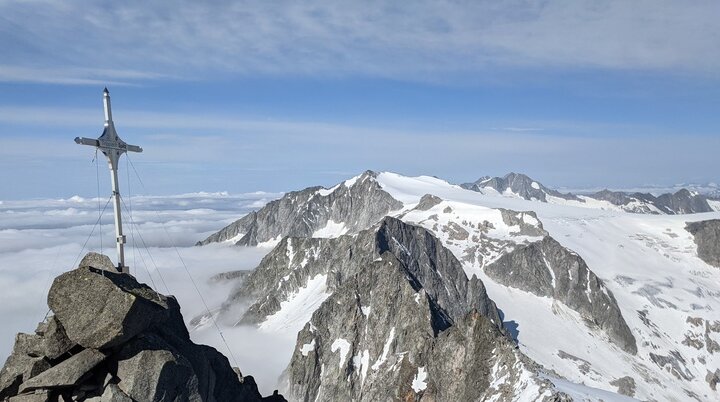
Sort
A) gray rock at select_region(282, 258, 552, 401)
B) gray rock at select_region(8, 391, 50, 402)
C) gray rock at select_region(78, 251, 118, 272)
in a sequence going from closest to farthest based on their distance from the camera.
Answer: gray rock at select_region(8, 391, 50, 402) → gray rock at select_region(78, 251, 118, 272) → gray rock at select_region(282, 258, 552, 401)

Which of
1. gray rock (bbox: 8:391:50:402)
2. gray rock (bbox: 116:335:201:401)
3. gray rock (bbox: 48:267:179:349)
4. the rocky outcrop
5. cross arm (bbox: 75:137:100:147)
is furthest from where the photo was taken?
the rocky outcrop

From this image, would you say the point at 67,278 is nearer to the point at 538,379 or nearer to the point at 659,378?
the point at 538,379

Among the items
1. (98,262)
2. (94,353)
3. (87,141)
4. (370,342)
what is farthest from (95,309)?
(370,342)

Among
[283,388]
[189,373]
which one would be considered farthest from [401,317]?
[189,373]

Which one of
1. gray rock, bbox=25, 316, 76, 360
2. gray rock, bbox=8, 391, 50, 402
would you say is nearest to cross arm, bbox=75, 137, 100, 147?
gray rock, bbox=25, 316, 76, 360

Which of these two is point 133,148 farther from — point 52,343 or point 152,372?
point 152,372

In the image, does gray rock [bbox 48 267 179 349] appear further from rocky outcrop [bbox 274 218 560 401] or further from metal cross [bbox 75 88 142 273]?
rocky outcrop [bbox 274 218 560 401]

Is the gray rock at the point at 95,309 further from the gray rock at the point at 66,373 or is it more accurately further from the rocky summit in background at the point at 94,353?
the gray rock at the point at 66,373
